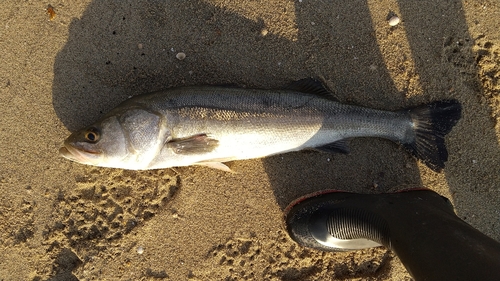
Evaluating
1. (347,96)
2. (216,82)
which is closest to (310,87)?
(347,96)

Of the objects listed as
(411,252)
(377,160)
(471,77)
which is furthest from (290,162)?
(471,77)

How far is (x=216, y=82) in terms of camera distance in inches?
160

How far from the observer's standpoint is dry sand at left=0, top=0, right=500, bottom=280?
3922mm

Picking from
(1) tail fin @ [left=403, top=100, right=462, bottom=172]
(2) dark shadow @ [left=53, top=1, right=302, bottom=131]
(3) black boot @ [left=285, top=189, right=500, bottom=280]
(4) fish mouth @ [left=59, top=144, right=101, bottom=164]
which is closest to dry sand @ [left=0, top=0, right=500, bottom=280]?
(2) dark shadow @ [left=53, top=1, right=302, bottom=131]

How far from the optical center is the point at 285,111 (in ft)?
12.0

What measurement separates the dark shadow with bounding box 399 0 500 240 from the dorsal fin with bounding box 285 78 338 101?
1.24m

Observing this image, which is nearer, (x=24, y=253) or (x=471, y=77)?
(x=24, y=253)

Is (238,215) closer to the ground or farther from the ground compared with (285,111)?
closer to the ground

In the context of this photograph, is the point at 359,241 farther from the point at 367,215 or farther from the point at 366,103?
the point at 366,103

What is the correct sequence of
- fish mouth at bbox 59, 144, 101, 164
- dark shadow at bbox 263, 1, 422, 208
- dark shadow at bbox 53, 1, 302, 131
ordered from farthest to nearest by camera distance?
dark shadow at bbox 263, 1, 422, 208, dark shadow at bbox 53, 1, 302, 131, fish mouth at bbox 59, 144, 101, 164

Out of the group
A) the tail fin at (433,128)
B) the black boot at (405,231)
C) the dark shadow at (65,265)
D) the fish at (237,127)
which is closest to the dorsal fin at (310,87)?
the fish at (237,127)

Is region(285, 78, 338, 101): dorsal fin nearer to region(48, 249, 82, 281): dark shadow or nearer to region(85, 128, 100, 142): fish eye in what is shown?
region(85, 128, 100, 142): fish eye

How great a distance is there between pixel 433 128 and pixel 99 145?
3.57 m

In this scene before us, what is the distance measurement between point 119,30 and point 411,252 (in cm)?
374
